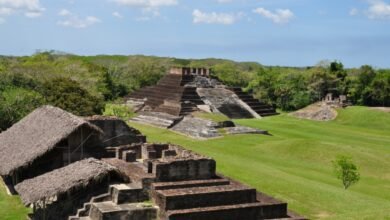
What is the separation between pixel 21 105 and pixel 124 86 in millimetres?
35461

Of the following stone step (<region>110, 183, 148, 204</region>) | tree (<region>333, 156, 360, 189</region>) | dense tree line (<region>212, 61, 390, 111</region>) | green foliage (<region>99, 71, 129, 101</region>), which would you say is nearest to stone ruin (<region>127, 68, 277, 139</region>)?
green foliage (<region>99, 71, 129, 101</region>)

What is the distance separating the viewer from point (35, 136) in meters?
20.7

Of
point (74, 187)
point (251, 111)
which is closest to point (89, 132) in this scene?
point (74, 187)

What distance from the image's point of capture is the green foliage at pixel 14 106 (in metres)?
30.6

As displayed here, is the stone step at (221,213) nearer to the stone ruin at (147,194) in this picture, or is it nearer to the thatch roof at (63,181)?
the stone ruin at (147,194)

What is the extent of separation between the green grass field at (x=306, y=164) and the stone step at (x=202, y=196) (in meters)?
2.51

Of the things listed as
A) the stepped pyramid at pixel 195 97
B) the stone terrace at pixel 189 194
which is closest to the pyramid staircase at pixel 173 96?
the stepped pyramid at pixel 195 97

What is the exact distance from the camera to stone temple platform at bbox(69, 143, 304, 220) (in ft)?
45.5

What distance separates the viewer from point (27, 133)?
71.1 feet

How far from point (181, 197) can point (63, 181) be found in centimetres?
404

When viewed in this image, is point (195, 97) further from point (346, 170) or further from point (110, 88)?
point (346, 170)

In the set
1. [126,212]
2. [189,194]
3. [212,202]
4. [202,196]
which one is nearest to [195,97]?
[212,202]

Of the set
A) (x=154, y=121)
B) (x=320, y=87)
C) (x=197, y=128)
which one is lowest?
(x=154, y=121)

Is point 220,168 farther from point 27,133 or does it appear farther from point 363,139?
point 363,139
